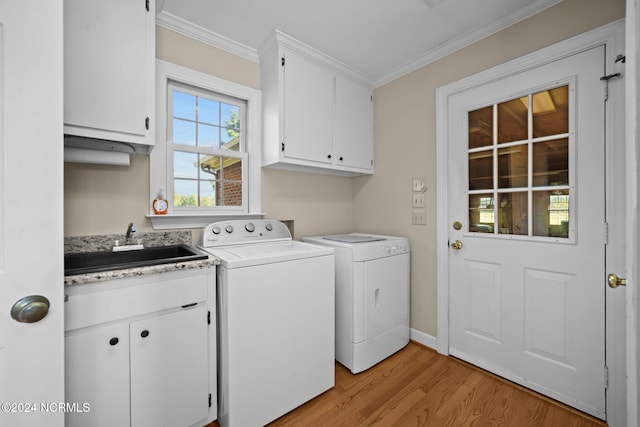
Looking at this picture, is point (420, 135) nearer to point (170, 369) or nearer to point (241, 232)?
point (241, 232)

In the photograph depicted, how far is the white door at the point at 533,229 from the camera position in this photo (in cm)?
157

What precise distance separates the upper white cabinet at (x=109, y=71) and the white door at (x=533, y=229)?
210 centimetres

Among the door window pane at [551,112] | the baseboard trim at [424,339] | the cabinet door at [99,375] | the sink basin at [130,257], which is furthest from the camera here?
the baseboard trim at [424,339]

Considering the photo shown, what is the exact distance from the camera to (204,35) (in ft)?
6.53

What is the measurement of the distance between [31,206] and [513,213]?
2433 mm

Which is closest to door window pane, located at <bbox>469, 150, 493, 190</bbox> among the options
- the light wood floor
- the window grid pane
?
the window grid pane

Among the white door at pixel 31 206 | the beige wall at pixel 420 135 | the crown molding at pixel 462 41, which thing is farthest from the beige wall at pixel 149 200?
the crown molding at pixel 462 41

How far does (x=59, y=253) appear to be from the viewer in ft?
2.85

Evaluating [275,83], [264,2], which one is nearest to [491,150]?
[275,83]

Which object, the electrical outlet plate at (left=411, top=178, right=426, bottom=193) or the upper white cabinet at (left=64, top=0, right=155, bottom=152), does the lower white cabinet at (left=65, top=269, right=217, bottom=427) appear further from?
the electrical outlet plate at (left=411, top=178, right=426, bottom=193)

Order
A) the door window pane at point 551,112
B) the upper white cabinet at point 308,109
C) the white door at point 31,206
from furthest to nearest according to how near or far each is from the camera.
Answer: the upper white cabinet at point 308,109
the door window pane at point 551,112
the white door at point 31,206

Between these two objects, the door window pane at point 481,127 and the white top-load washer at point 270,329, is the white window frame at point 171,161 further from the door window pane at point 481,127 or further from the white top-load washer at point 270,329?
the door window pane at point 481,127

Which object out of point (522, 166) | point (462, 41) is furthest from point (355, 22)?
point (522, 166)

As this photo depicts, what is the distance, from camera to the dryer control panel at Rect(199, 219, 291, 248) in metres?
1.86
